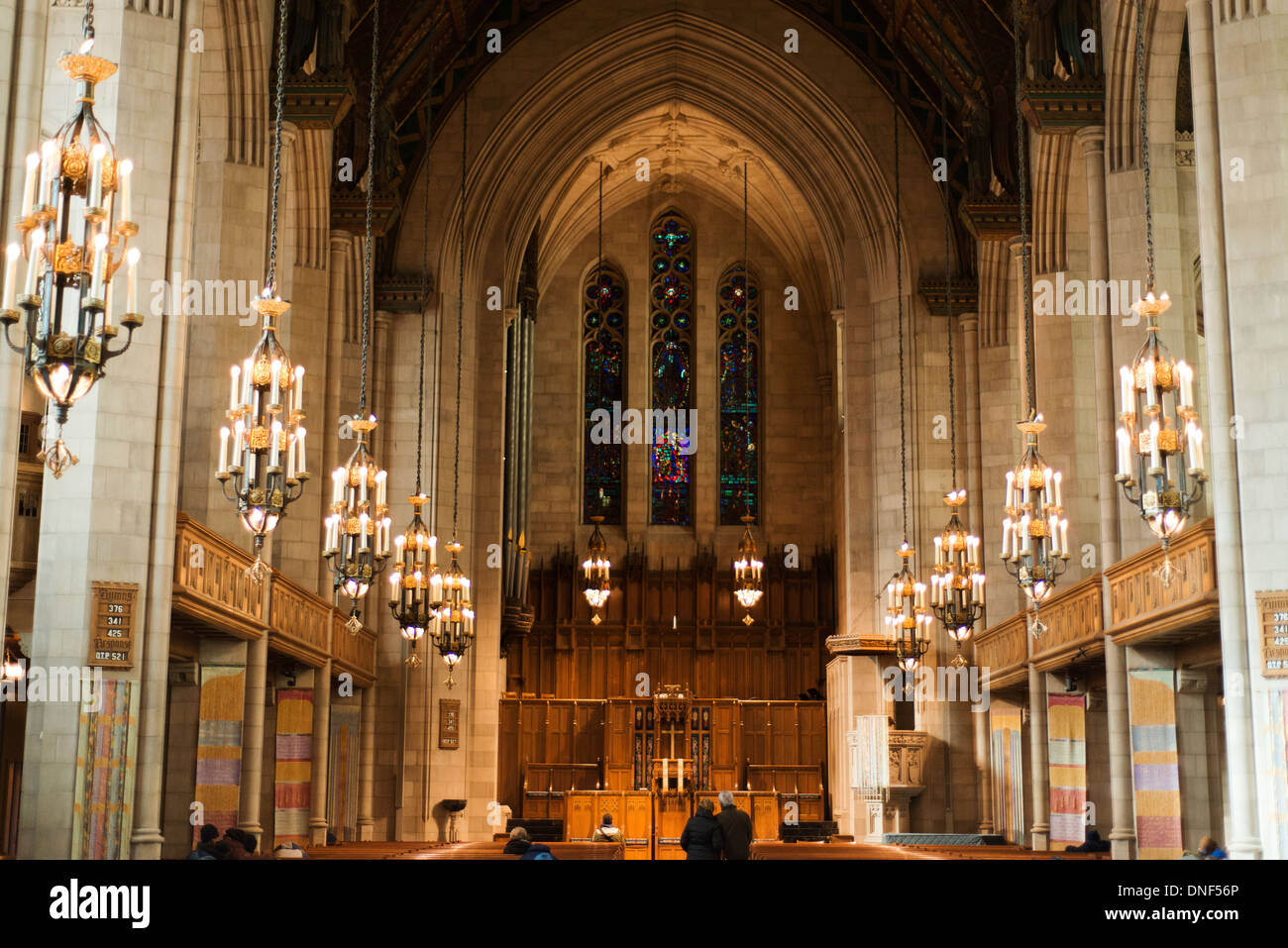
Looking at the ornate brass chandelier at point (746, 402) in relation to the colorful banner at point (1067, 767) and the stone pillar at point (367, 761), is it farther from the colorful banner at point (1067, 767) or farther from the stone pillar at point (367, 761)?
the colorful banner at point (1067, 767)

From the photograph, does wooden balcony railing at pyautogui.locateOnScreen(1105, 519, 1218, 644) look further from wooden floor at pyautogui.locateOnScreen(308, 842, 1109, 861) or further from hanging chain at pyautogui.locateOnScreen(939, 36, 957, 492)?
hanging chain at pyautogui.locateOnScreen(939, 36, 957, 492)

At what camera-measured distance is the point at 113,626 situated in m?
11.0

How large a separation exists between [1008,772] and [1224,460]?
10.1 meters

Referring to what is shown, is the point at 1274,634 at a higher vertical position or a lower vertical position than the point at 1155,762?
higher

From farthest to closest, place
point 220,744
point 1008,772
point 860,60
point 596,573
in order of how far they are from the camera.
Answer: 1. point 596,573
2. point 860,60
3. point 1008,772
4. point 220,744

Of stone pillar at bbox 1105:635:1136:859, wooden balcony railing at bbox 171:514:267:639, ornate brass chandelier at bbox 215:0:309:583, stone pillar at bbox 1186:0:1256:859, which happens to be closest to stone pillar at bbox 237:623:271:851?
wooden balcony railing at bbox 171:514:267:639

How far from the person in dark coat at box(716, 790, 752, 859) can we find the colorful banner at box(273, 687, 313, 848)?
26.2 ft

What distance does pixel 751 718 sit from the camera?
2745cm

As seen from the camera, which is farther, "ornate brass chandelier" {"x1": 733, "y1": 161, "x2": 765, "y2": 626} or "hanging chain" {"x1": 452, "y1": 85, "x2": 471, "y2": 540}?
"ornate brass chandelier" {"x1": 733, "y1": 161, "x2": 765, "y2": 626}

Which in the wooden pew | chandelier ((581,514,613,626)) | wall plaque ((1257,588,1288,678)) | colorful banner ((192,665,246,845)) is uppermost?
chandelier ((581,514,613,626))

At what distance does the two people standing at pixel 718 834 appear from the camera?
1017cm

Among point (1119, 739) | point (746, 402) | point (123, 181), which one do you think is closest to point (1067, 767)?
point (1119, 739)

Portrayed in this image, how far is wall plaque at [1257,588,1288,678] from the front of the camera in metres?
10.6
